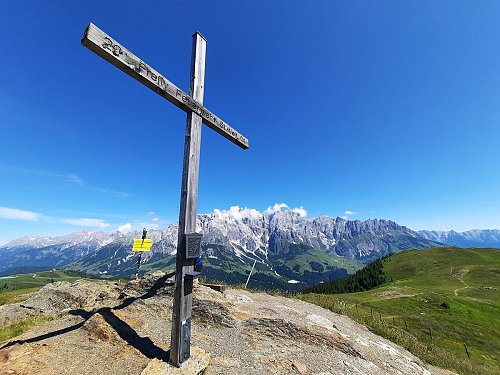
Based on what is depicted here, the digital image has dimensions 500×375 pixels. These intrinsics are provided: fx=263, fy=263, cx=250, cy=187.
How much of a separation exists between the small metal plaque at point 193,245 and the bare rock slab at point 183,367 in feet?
9.69

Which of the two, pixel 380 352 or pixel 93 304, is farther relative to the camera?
pixel 93 304

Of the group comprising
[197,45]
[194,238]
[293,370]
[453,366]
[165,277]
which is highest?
[197,45]

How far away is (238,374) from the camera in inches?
320

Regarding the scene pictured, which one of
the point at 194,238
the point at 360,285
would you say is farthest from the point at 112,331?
the point at 360,285

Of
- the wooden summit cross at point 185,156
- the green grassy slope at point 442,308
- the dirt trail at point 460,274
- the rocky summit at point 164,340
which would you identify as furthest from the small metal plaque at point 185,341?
the dirt trail at point 460,274

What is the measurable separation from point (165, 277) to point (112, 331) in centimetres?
Answer: 469

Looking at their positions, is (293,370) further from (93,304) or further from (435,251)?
(435,251)

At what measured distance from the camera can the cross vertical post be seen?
7465 millimetres

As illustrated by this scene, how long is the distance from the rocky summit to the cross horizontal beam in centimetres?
749

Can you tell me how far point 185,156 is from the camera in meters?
8.20

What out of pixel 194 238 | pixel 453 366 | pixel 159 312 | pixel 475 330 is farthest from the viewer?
pixel 475 330

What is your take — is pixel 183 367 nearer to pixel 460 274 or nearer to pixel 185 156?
pixel 185 156

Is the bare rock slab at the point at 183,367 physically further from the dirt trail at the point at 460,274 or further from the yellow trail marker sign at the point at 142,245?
the dirt trail at the point at 460,274

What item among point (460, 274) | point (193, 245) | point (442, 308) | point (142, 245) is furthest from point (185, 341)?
point (460, 274)
